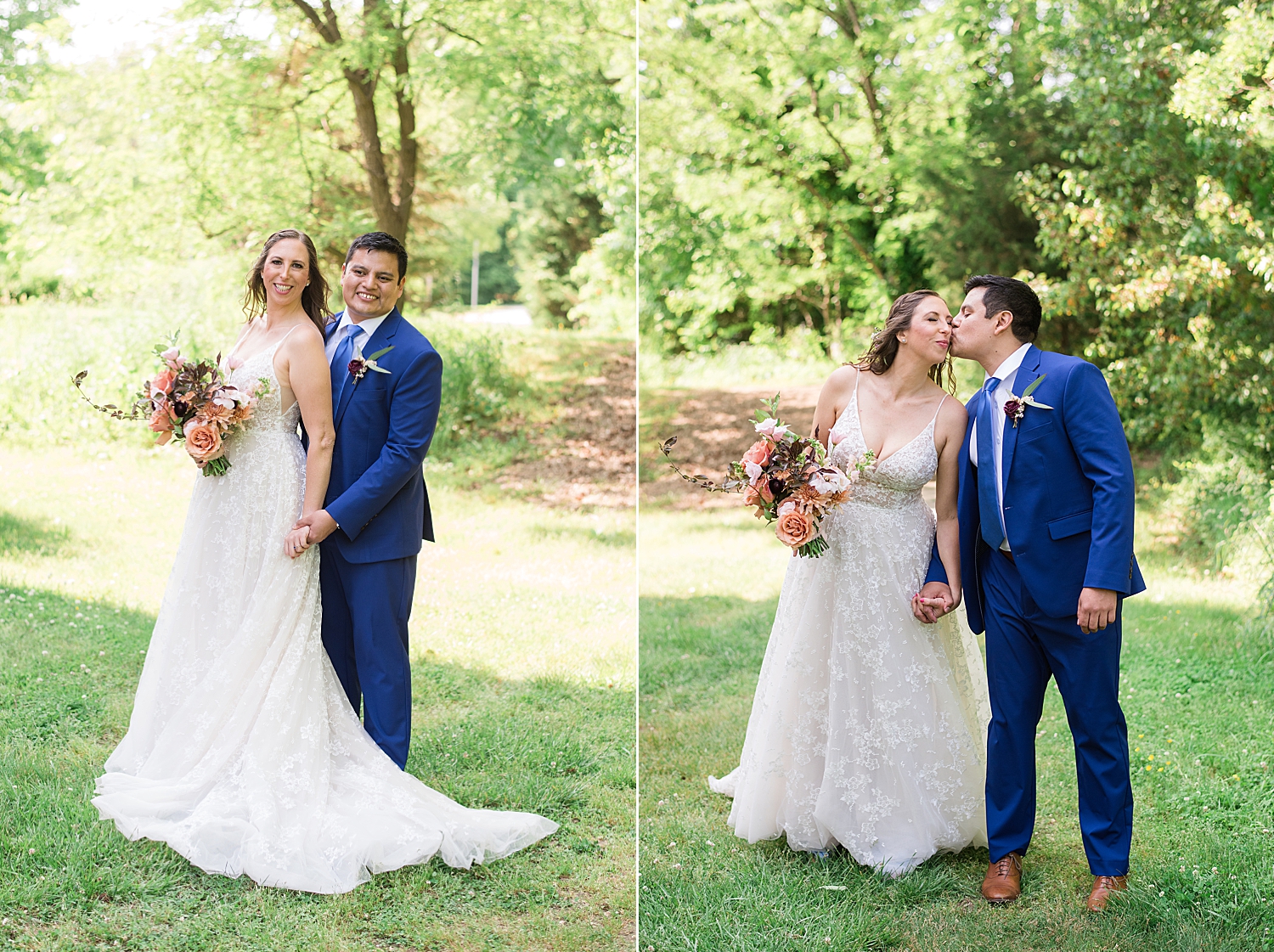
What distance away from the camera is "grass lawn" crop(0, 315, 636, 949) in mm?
3482

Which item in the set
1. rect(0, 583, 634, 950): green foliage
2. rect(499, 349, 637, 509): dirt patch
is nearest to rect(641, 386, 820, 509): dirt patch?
rect(499, 349, 637, 509): dirt patch

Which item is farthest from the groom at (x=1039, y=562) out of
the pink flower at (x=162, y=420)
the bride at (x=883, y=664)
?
the pink flower at (x=162, y=420)

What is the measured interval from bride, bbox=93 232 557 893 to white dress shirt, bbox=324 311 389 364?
0.27 feet

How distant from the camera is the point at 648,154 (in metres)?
14.4

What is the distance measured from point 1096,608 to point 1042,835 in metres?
1.33

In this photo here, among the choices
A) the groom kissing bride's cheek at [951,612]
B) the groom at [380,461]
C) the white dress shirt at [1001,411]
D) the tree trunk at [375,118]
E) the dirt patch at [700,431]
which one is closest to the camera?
the groom kissing bride's cheek at [951,612]

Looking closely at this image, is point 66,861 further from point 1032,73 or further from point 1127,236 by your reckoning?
point 1032,73

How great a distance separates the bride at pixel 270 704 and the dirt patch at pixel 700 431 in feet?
27.2

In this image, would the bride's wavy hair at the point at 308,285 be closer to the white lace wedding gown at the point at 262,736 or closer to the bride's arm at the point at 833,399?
the white lace wedding gown at the point at 262,736

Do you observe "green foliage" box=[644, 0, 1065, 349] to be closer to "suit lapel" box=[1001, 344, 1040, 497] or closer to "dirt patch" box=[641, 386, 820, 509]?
"dirt patch" box=[641, 386, 820, 509]

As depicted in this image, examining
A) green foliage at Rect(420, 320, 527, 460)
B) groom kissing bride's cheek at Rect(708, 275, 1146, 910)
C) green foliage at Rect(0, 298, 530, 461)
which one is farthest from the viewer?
green foliage at Rect(420, 320, 527, 460)

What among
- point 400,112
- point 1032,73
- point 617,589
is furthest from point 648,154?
point 617,589

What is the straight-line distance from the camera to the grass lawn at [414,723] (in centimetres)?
348

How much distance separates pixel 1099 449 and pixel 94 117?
12.5m
